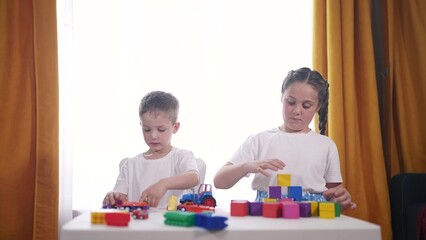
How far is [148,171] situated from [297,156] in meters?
0.55

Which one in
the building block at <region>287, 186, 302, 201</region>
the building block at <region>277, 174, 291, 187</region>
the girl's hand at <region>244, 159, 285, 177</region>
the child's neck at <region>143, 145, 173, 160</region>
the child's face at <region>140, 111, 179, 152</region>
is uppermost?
the child's face at <region>140, 111, 179, 152</region>

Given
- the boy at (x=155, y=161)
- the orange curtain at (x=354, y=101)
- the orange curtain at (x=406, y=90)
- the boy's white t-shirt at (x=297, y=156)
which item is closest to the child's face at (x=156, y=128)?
the boy at (x=155, y=161)

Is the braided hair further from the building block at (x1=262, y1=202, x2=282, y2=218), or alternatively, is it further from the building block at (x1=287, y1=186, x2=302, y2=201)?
the building block at (x1=262, y1=202, x2=282, y2=218)

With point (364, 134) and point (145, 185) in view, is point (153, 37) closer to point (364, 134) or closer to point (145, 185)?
point (145, 185)

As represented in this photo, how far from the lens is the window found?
248cm

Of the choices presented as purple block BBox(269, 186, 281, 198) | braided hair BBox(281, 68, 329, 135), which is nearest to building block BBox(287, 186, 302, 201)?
purple block BBox(269, 186, 281, 198)

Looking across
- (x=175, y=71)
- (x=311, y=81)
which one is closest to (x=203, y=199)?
(x=311, y=81)

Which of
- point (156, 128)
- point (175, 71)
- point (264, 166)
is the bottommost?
point (264, 166)

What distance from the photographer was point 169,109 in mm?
1807

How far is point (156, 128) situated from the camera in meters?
1.78

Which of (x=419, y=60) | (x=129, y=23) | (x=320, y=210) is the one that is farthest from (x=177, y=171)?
(x=419, y=60)

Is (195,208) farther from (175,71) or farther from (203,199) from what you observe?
(175,71)

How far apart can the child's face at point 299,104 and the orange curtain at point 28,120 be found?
1.19 meters

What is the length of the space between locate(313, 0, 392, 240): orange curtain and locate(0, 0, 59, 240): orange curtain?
1358 mm
